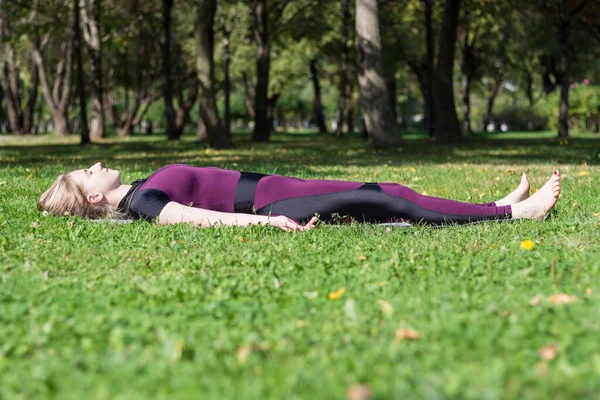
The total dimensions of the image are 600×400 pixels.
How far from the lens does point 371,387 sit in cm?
242

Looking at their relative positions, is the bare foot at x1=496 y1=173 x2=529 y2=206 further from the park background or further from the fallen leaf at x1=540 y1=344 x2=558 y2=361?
the fallen leaf at x1=540 y1=344 x2=558 y2=361

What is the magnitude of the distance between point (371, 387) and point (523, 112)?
5525 centimetres

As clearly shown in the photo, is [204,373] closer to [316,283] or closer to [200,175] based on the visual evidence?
[316,283]

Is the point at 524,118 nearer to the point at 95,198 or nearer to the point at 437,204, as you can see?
the point at 437,204

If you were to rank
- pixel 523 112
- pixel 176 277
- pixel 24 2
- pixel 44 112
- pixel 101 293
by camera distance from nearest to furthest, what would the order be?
pixel 101 293, pixel 176 277, pixel 24 2, pixel 523 112, pixel 44 112

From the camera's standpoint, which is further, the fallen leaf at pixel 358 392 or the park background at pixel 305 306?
the park background at pixel 305 306

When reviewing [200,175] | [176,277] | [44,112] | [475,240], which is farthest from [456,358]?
[44,112]

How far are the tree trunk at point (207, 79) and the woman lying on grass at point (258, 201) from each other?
43.0ft

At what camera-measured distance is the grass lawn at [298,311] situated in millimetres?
2521

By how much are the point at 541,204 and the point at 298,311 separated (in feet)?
11.2

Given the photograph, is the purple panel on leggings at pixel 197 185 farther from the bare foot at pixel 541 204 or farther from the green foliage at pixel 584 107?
the green foliage at pixel 584 107

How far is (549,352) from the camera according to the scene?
8.82 ft

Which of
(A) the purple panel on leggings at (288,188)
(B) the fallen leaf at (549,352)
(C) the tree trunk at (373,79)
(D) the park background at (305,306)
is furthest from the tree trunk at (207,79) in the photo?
(B) the fallen leaf at (549,352)

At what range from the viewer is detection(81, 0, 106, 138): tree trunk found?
29.0m
